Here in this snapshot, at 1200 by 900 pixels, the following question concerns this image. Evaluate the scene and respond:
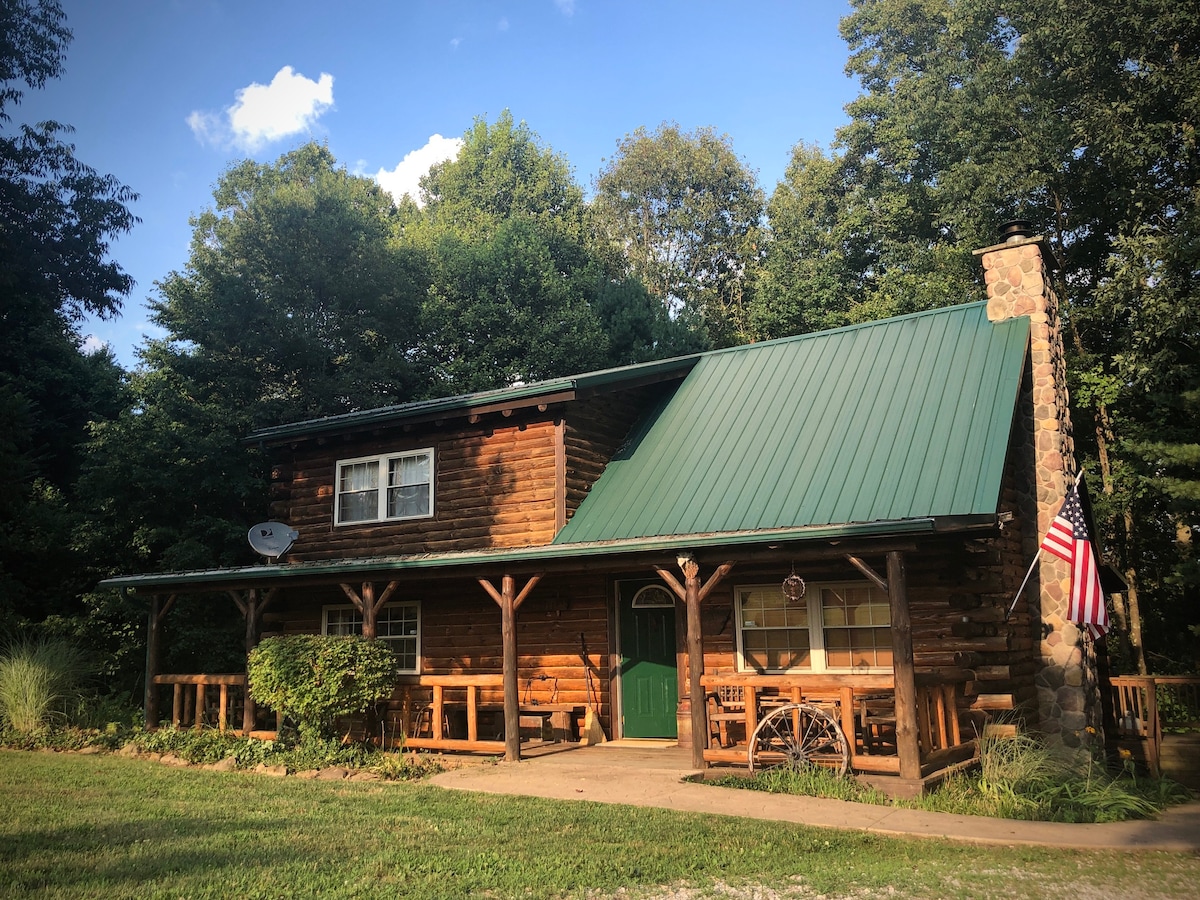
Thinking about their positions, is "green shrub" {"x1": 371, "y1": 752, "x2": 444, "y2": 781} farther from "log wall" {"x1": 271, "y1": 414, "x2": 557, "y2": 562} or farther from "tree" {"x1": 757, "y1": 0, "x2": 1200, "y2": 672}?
"tree" {"x1": 757, "y1": 0, "x2": 1200, "y2": 672}

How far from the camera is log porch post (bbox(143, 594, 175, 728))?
16688 millimetres

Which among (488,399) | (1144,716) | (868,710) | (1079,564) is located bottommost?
(1144,716)

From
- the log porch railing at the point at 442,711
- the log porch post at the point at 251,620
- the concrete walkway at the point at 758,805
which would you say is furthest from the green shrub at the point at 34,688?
the concrete walkway at the point at 758,805

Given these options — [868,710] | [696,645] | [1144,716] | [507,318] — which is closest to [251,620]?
[696,645]

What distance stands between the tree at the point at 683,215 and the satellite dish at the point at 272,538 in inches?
974

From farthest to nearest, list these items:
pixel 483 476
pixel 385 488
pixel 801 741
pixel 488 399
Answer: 1. pixel 385 488
2. pixel 483 476
3. pixel 488 399
4. pixel 801 741

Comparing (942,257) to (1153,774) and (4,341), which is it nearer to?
(1153,774)

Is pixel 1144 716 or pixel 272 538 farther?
pixel 272 538

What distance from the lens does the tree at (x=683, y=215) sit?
4000 cm

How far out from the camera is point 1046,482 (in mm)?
13734

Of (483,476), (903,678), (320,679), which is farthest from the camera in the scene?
(483,476)

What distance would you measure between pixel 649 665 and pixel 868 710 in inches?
163

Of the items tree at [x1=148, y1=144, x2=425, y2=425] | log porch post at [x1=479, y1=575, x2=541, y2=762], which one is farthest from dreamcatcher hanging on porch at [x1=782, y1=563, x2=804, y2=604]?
tree at [x1=148, y1=144, x2=425, y2=425]

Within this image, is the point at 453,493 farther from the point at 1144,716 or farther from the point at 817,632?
the point at 1144,716
